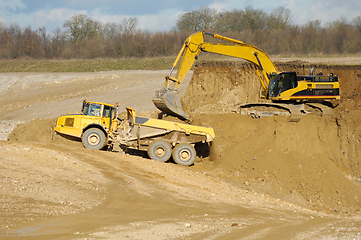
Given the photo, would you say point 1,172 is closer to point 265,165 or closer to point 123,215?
point 123,215

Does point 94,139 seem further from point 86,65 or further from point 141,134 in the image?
point 86,65

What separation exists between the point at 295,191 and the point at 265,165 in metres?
1.58

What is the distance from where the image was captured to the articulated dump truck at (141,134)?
13.5m

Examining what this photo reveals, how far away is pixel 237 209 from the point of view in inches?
333

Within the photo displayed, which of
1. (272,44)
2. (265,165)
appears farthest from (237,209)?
(272,44)

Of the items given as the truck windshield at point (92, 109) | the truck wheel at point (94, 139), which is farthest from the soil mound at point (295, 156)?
the truck windshield at point (92, 109)

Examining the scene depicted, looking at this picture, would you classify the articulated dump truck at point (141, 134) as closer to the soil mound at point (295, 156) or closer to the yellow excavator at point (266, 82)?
the soil mound at point (295, 156)

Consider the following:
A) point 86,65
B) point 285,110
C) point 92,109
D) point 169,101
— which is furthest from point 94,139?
point 86,65

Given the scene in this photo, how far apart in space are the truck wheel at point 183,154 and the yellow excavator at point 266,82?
2396 mm

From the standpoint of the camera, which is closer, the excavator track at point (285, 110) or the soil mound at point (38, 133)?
the excavator track at point (285, 110)

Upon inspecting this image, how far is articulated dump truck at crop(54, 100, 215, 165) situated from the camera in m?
13.5

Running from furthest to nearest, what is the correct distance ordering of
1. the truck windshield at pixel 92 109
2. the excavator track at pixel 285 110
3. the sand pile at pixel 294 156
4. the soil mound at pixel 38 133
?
the soil mound at pixel 38 133 → the excavator track at pixel 285 110 → the truck windshield at pixel 92 109 → the sand pile at pixel 294 156

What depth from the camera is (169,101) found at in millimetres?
15383

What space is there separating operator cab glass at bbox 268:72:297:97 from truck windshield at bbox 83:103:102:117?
7941 mm
